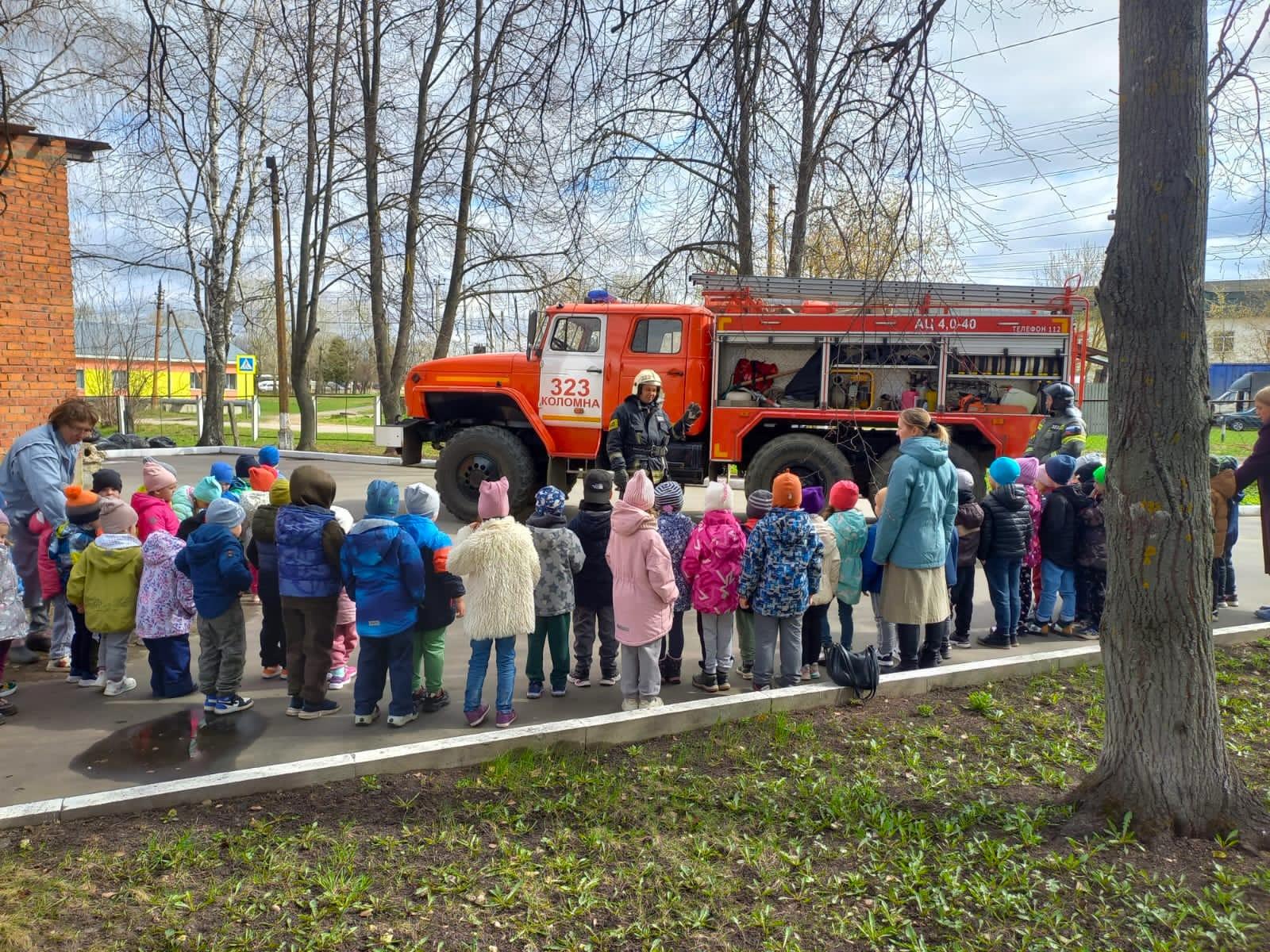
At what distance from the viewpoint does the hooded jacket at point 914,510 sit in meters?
5.08

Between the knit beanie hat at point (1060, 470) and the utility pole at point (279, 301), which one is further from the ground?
the utility pole at point (279, 301)

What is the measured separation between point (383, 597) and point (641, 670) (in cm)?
144

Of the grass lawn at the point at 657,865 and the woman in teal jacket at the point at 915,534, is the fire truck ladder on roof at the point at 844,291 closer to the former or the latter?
the woman in teal jacket at the point at 915,534

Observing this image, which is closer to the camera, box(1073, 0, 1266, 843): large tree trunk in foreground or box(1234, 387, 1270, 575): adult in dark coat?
box(1073, 0, 1266, 843): large tree trunk in foreground

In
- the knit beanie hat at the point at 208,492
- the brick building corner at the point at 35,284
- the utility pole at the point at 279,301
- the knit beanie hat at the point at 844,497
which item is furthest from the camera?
the utility pole at the point at 279,301

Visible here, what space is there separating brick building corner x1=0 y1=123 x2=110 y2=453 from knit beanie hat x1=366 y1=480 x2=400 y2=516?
8250 mm

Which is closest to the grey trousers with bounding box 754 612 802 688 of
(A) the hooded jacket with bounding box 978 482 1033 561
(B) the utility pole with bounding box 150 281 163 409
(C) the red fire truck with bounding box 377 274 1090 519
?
(A) the hooded jacket with bounding box 978 482 1033 561

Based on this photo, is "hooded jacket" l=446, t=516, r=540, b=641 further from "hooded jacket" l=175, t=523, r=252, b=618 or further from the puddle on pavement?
the puddle on pavement

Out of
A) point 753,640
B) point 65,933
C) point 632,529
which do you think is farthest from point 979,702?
point 65,933

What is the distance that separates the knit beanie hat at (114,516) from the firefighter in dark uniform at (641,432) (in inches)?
147

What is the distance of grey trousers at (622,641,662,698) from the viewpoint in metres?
4.78

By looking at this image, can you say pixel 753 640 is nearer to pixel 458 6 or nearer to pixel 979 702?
pixel 979 702

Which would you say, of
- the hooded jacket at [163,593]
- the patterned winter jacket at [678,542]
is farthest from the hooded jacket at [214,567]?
the patterned winter jacket at [678,542]

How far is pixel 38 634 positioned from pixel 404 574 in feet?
10.4
